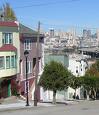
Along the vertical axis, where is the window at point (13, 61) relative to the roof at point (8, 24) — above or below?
below

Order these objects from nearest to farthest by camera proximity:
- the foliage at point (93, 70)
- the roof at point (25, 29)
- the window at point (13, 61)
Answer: the window at point (13, 61) < the roof at point (25, 29) < the foliage at point (93, 70)

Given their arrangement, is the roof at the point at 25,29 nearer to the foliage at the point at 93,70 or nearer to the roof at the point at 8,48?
the roof at the point at 8,48

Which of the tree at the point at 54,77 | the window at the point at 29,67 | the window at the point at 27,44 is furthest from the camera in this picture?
the window at the point at 29,67

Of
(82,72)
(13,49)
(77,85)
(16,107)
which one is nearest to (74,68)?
(82,72)

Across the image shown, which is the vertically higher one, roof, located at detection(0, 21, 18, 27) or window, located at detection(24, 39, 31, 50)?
roof, located at detection(0, 21, 18, 27)

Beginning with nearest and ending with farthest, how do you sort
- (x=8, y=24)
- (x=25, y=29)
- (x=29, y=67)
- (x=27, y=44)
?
(x=8, y=24), (x=27, y=44), (x=29, y=67), (x=25, y=29)

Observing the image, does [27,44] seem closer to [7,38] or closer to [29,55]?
[29,55]

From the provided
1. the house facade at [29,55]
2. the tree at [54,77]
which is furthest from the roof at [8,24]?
the tree at [54,77]

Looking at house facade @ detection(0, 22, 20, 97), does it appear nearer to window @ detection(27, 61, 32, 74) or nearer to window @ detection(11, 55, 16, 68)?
window @ detection(11, 55, 16, 68)

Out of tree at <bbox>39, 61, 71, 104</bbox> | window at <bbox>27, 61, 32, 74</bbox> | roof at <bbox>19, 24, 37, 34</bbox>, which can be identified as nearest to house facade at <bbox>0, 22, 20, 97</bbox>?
roof at <bbox>19, 24, 37, 34</bbox>

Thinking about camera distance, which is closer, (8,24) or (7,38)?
(8,24)

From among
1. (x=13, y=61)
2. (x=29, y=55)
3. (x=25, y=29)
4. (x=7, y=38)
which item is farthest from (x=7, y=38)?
(x=25, y=29)

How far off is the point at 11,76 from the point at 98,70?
131 ft

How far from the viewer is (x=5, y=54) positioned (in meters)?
48.1
